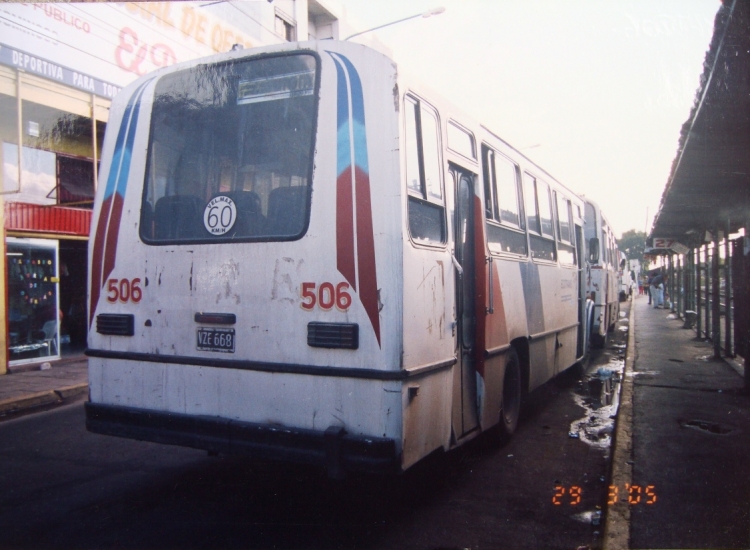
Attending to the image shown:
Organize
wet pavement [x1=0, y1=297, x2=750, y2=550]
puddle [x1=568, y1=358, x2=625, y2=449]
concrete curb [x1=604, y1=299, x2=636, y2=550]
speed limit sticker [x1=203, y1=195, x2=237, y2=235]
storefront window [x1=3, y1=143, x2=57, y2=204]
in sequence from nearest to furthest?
concrete curb [x1=604, y1=299, x2=636, y2=550]
wet pavement [x1=0, y1=297, x2=750, y2=550]
speed limit sticker [x1=203, y1=195, x2=237, y2=235]
puddle [x1=568, y1=358, x2=625, y2=449]
storefront window [x1=3, y1=143, x2=57, y2=204]

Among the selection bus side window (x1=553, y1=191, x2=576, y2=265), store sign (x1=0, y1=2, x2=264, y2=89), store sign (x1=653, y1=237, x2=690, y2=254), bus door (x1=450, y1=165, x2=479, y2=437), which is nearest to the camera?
bus door (x1=450, y1=165, x2=479, y2=437)

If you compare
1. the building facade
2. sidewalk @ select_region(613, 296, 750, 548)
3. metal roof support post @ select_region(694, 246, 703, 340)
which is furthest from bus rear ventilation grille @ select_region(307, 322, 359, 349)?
metal roof support post @ select_region(694, 246, 703, 340)

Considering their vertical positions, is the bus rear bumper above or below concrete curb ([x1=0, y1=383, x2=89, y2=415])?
above

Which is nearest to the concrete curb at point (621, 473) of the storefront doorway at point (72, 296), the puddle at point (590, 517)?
the puddle at point (590, 517)

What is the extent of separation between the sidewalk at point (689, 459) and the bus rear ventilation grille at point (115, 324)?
369 cm

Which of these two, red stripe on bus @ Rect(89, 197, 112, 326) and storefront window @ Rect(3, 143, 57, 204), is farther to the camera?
storefront window @ Rect(3, 143, 57, 204)

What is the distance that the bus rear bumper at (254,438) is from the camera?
12.5 feet

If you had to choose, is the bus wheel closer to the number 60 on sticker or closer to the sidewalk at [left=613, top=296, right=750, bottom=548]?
the sidewalk at [left=613, top=296, right=750, bottom=548]

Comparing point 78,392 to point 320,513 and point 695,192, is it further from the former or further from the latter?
point 695,192

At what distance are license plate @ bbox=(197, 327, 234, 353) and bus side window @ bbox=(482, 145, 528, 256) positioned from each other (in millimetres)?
2518

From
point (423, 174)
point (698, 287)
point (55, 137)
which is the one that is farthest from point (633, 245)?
point (423, 174)

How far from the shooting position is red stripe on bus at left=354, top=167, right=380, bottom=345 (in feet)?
12.6

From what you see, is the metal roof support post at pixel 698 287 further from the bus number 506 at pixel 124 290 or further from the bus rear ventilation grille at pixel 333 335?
the bus number 506 at pixel 124 290

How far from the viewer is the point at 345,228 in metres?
3.95
